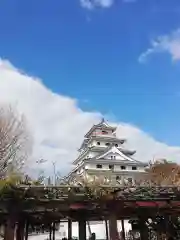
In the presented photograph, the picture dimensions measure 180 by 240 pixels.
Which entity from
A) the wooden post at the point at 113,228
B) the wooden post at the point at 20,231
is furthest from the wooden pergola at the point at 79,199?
the wooden post at the point at 20,231

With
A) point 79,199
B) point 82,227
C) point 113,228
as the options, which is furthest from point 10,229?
point 82,227

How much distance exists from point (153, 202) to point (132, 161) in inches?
1286

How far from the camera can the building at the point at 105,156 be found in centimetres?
4153

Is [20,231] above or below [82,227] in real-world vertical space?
below

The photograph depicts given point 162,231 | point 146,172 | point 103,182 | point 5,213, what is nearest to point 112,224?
point 103,182

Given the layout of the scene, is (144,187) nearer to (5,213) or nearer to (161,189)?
(161,189)

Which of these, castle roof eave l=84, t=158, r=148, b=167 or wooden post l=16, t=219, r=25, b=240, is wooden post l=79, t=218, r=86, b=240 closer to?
wooden post l=16, t=219, r=25, b=240

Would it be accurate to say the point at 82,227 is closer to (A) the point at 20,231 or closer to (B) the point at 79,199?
(A) the point at 20,231

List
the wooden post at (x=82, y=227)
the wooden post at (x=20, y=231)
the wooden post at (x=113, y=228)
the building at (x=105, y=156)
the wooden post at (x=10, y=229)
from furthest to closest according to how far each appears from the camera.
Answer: the building at (x=105, y=156)
the wooden post at (x=82, y=227)
the wooden post at (x=20, y=231)
the wooden post at (x=113, y=228)
the wooden post at (x=10, y=229)

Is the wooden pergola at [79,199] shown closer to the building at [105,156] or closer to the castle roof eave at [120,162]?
the building at [105,156]

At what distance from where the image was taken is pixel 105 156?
42.9 meters

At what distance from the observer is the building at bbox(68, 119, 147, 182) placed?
136 ft

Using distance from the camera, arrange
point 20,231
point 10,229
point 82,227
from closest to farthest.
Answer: point 10,229 → point 20,231 → point 82,227

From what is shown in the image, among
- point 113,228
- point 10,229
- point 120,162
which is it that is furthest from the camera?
point 120,162
